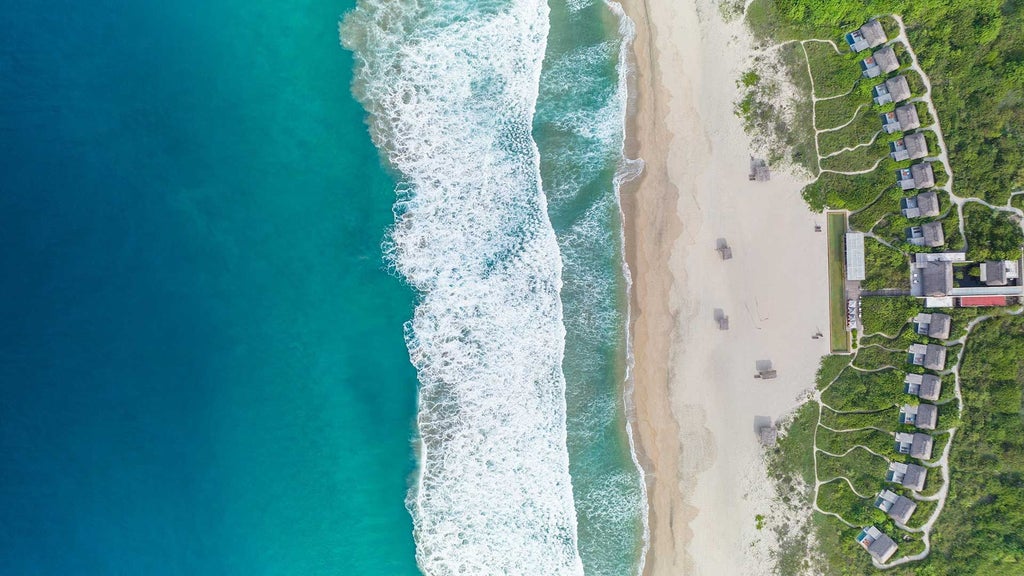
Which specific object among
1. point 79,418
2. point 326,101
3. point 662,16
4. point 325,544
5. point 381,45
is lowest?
point 325,544

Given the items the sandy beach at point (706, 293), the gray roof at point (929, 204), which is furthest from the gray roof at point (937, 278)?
the sandy beach at point (706, 293)

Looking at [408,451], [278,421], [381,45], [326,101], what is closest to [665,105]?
[381,45]

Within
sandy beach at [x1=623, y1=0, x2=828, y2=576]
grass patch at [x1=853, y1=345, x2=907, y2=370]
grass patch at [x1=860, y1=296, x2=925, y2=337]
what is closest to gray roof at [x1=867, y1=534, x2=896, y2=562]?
sandy beach at [x1=623, y1=0, x2=828, y2=576]

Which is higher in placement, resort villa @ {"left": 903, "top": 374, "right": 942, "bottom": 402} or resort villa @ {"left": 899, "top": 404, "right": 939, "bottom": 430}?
resort villa @ {"left": 903, "top": 374, "right": 942, "bottom": 402}

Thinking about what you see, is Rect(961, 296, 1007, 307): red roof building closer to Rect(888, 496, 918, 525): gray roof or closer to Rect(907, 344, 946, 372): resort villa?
Rect(907, 344, 946, 372): resort villa

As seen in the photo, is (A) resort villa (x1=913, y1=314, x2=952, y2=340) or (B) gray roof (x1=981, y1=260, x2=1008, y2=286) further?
(A) resort villa (x1=913, y1=314, x2=952, y2=340)

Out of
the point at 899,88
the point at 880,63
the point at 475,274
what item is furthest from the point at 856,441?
the point at 475,274

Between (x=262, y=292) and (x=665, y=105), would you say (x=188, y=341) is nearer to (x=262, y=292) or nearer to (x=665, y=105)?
(x=262, y=292)

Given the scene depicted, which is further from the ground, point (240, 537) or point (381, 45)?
point (381, 45)

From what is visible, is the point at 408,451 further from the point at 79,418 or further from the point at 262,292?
the point at 79,418
